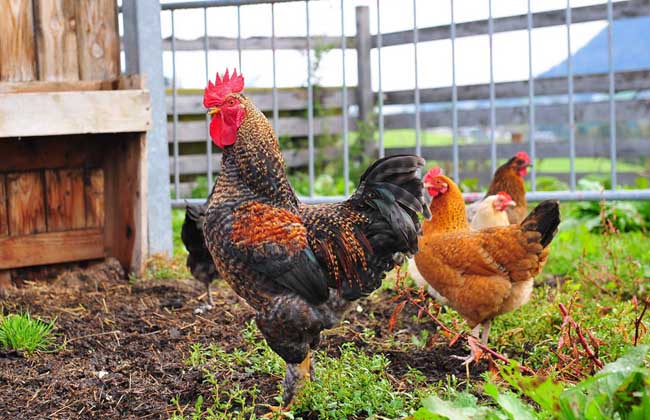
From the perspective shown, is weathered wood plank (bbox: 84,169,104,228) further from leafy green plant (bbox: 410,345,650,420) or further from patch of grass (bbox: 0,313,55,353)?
leafy green plant (bbox: 410,345,650,420)

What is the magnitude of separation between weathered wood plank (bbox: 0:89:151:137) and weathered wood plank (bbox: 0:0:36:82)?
22.6 inches

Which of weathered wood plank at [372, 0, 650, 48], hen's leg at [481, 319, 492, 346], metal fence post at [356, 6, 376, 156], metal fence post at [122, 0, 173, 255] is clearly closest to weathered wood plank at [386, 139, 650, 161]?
metal fence post at [356, 6, 376, 156]

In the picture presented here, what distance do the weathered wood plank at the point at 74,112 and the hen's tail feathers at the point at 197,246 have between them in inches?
33.2

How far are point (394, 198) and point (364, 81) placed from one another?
904cm

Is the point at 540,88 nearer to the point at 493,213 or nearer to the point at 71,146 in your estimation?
the point at 493,213

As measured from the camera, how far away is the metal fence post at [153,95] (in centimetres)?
643

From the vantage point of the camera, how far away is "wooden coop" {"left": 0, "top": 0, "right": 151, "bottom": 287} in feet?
18.9

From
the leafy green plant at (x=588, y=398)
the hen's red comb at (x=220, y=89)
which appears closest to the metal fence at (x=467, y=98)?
the hen's red comb at (x=220, y=89)

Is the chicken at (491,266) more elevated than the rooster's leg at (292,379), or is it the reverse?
the chicken at (491,266)

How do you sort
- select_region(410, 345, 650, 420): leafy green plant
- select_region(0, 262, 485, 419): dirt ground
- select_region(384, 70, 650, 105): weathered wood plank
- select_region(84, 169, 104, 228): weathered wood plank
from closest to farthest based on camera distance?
select_region(410, 345, 650, 420): leafy green plant
select_region(0, 262, 485, 419): dirt ground
select_region(84, 169, 104, 228): weathered wood plank
select_region(384, 70, 650, 105): weathered wood plank

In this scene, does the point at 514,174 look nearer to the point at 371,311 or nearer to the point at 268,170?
the point at 371,311

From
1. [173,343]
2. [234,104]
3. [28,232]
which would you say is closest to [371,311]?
[173,343]

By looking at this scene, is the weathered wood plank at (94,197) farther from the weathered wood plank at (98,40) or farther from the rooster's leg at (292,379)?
the rooster's leg at (292,379)

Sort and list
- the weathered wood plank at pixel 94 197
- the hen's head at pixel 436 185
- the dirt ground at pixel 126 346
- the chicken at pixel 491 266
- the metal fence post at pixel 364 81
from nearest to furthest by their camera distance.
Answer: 1. the dirt ground at pixel 126 346
2. the chicken at pixel 491 266
3. the hen's head at pixel 436 185
4. the weathered wood plank at pixel 94 197
5. the metal fence post at pixel 364 81
